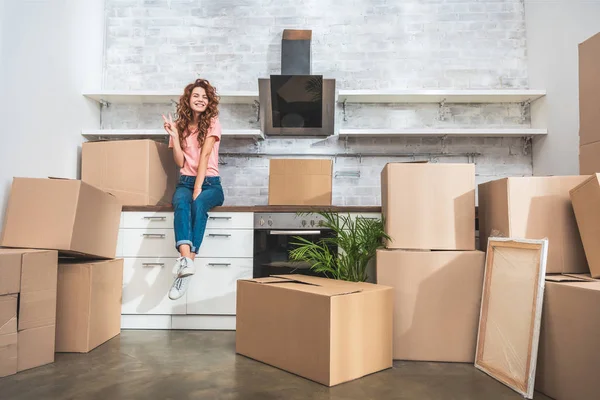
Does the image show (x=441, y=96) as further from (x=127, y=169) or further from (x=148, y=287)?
(x=148, y=287)

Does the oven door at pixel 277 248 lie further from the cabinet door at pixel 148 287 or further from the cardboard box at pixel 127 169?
the cardboard box at pixel 127 169

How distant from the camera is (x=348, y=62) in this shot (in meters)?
3.46

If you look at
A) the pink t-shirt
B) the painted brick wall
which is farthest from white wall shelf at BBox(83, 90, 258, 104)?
the pink t-shirt

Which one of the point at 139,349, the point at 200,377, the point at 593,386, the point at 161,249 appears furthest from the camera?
the point at 161,249

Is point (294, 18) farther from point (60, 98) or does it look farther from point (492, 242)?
point (492, 242)

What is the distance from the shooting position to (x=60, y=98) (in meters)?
2.82

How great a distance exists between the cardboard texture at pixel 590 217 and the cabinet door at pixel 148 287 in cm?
215

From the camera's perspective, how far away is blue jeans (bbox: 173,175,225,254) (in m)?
2.48

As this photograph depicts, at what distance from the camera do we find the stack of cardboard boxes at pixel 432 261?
2045mm

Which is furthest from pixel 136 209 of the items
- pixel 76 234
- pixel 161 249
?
pixel 76 234

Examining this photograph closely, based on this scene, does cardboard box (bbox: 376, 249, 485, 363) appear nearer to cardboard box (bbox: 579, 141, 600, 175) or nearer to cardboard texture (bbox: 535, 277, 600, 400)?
cardboard texture (bbox: 535, 277, 600, 400)

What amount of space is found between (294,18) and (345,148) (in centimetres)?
116

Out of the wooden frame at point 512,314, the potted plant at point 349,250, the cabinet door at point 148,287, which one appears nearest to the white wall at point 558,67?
the wooden frame at point 512,314

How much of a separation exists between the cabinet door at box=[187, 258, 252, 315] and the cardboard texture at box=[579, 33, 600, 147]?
1937 mm
